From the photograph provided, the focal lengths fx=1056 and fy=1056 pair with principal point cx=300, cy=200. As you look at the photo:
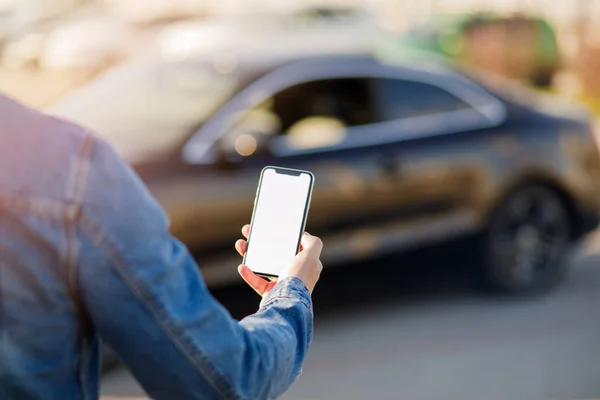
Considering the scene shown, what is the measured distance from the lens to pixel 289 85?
5551mm

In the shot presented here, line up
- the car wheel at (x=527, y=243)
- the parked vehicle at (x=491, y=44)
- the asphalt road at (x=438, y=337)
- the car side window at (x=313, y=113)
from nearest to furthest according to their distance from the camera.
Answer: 1. the asphalt road at (x=438, y=337)
2. the car side window at (x=313, y=113)
3. the car wheel at (x=527, y=243)
4. the parked vehicle at (x=491, y=44)

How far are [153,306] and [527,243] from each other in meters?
5.07

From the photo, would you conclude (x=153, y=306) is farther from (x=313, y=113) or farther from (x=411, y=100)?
(x=411, y=100)

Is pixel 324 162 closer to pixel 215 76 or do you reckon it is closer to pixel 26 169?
pixel 215 76

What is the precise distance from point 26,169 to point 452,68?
5225 millimetres

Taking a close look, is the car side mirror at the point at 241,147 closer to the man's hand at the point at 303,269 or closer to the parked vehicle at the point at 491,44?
the man's hand at the point at 303,269

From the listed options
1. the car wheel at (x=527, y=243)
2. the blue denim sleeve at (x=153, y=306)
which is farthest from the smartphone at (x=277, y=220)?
the car wheel at (x=527, y=243)

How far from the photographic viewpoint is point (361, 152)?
5539mm

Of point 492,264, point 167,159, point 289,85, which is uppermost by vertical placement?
point 289,85

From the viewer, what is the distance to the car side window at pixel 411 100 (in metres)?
5.82

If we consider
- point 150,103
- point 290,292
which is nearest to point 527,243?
point 150,103

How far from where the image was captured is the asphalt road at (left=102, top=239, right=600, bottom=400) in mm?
4820

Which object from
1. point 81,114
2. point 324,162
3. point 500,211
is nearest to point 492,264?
point 500,211

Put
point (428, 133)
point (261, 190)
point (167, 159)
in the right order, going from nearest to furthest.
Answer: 1. point (261, 190)
2. point (167, 159)
3. point (428, 133)
